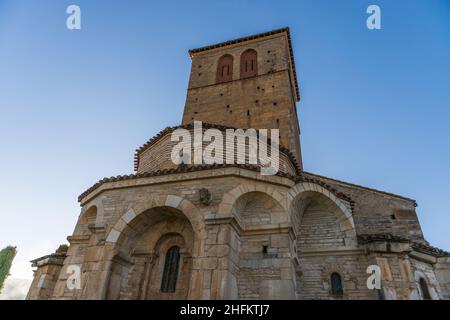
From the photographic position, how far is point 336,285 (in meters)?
7.54

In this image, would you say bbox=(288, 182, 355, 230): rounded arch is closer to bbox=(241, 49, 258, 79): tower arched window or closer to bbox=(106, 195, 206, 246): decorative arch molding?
bbox=(106, 195, 206, 246): decorative arch molding

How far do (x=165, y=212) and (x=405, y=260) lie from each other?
646 centimetres

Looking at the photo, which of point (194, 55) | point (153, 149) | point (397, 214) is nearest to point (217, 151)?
point (153, 149)

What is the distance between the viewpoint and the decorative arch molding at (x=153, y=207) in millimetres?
6898

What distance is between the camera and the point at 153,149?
10672mm

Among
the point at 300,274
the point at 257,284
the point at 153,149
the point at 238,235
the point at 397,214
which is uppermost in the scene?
the point at 153,149

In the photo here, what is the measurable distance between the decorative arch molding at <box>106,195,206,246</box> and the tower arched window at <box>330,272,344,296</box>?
4.03 metres

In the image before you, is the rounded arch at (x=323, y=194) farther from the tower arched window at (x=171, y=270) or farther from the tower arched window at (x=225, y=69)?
the tower arched window at (x=225, y=69)

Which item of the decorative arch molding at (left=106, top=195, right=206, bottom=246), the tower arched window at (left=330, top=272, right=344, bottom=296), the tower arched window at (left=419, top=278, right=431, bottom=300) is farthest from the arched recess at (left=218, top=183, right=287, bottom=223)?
the tower arched window at (left=419, top=278, right=431, bottom=300)

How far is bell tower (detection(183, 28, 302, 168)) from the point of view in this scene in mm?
15138

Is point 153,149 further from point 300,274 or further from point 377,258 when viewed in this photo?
point 377,258

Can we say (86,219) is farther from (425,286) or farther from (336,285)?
(425,286)

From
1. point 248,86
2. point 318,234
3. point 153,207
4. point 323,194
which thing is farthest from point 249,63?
point 153,207

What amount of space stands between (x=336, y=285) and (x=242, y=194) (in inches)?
141
